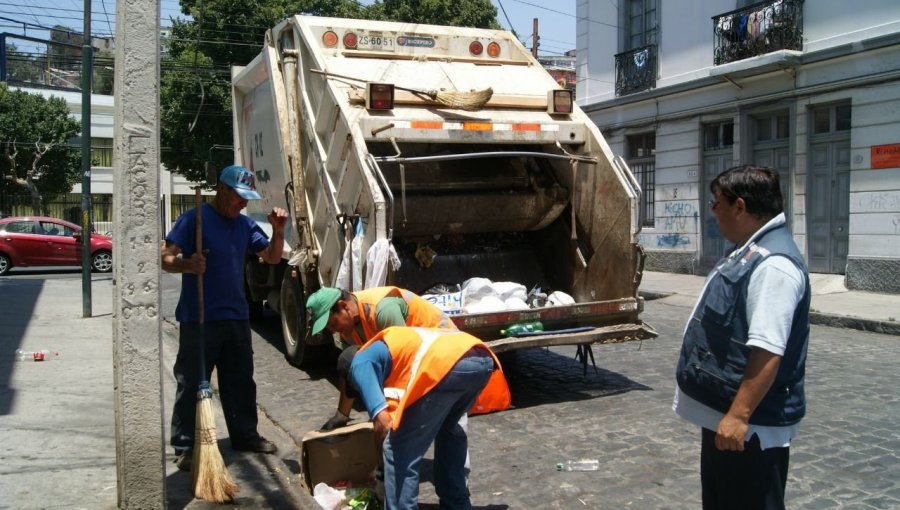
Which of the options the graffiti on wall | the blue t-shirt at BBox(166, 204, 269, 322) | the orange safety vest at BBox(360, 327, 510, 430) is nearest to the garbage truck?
the blue t-shirt at BBox(166, 204, 269, 322)

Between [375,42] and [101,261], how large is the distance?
49.9 ft

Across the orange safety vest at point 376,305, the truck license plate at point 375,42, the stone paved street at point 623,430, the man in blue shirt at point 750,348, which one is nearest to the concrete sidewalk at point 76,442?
the stone paved street at point 623,430

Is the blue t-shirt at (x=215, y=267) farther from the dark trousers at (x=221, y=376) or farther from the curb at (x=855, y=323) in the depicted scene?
the curb at (x=855, y=323)

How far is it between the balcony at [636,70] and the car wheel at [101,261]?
12901 mm

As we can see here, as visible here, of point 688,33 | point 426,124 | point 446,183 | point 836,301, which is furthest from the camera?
point 688,33

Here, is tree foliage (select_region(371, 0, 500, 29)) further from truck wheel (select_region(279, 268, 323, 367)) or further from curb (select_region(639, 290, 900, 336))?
truck wheel (select_region(279, 268, 323, 367))

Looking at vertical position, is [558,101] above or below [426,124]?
above

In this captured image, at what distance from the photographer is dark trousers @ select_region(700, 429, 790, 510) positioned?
103 inches

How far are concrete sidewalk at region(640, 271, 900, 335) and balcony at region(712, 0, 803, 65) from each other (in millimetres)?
Answer: 4027

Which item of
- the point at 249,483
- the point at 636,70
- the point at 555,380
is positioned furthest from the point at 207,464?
the point at 636,70

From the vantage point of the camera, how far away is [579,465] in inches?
182

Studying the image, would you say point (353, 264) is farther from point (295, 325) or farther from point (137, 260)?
point (137, 260)

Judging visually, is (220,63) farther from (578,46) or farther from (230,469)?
(230,469)

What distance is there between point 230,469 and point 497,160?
3.92 metres
